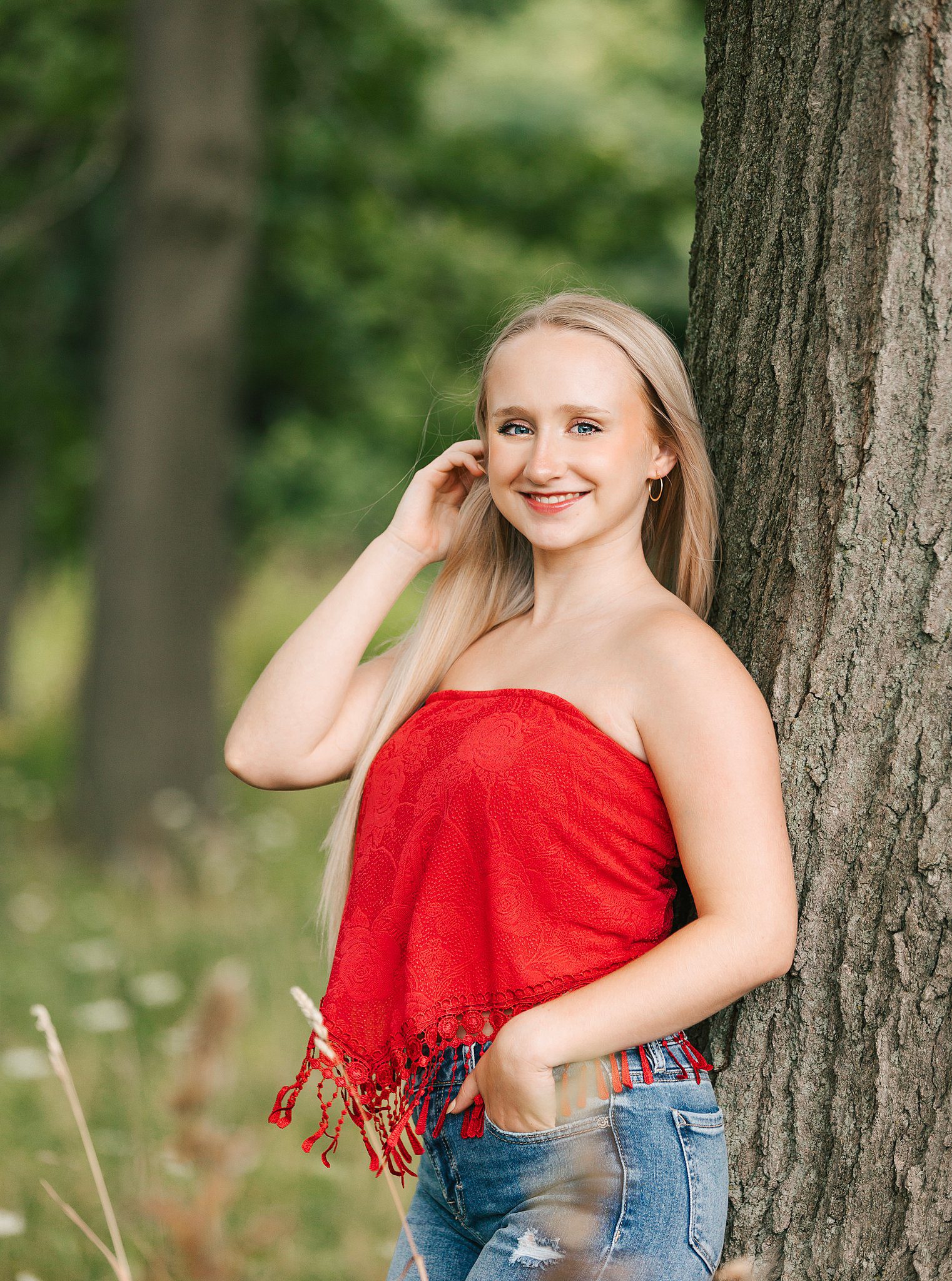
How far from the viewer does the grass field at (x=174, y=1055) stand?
1512mm

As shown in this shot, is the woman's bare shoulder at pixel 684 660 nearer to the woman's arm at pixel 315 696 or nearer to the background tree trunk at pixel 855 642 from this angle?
the background tree trunk at pixel 855 642

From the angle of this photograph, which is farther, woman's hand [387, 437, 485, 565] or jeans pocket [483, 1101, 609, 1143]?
woman's hand [387, 437, 485, 565]

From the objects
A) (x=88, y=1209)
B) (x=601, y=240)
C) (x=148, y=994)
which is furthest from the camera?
(x=601, y=240)

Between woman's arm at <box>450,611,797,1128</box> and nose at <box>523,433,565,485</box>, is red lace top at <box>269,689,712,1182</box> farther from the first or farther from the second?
nose at <box>523,433,565,485</box>

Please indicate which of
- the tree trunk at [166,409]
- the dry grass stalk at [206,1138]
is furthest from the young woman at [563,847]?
the tree trunk at [166,409]

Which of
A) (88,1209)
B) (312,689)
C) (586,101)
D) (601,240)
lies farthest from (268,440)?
(312,689)

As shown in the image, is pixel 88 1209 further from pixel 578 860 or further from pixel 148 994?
pixel 578 860

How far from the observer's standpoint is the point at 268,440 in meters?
11.9

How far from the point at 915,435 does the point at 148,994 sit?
→ 11.9 feet

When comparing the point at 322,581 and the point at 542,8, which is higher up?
the point at 542,8

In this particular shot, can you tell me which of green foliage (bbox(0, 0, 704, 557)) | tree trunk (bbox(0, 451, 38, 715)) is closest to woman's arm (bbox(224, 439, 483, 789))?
green foliage (bbox(0, 0, 704, 557))

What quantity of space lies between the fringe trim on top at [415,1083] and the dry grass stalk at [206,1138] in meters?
0.71

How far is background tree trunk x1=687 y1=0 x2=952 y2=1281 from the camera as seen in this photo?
1.76m

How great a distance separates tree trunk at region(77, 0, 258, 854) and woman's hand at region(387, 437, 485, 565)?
4.79 m
